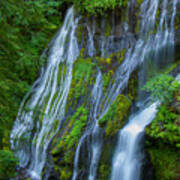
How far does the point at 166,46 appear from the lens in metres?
6.59

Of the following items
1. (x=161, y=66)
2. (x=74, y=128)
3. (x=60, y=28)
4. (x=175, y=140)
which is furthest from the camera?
(x=60, y=28)

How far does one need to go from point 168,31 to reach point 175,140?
12.9 feet

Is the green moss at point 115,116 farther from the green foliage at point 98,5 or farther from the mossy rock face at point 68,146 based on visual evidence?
the green foliage at point 98,5

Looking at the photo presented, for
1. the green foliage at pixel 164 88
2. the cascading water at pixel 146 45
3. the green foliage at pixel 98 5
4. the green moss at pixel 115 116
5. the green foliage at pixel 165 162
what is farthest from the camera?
the green foliage at pixel 98 5

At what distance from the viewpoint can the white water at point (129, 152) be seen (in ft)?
15.9

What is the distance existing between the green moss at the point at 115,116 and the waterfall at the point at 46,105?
1.63m

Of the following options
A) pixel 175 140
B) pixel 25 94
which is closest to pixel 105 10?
pixel 25 94

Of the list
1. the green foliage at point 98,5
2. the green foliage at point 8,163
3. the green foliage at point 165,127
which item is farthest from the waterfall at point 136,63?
the green foliage at point 8,163

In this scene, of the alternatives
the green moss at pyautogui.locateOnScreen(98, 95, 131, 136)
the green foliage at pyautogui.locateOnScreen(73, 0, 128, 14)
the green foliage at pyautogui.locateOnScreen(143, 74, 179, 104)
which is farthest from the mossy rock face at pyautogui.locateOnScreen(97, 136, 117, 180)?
the green foliage at pyautogui.locateOnScreen(73, 0, 128, 14)

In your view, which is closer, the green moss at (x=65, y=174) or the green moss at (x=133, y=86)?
the green moss at (x=65, y=174)

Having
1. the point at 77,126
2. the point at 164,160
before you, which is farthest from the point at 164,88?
the point at 77,126

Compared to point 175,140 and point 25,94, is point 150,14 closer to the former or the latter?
point 175,140

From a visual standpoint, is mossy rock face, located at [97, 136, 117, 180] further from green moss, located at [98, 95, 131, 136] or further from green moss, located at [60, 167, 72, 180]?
green moss, located at [60, 167, 72, 180]

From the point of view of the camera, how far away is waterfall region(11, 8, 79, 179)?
20.3 ft
